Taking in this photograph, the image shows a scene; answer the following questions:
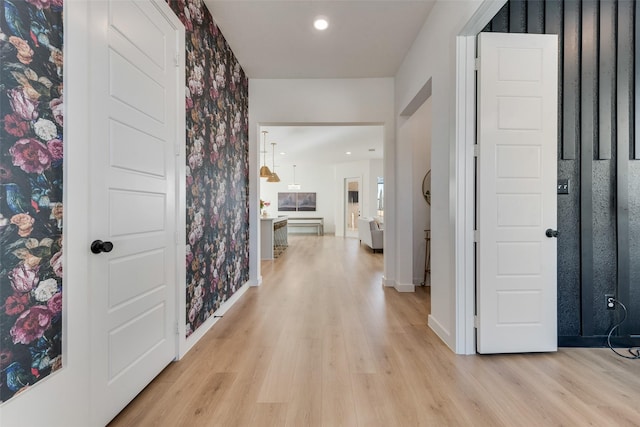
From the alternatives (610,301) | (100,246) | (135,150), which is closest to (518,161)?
(610,301)

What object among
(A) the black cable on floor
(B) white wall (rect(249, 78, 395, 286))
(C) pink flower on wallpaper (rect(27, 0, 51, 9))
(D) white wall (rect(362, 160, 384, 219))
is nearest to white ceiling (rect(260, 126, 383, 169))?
(D) white wall (rect(362, 160, 384, 219))

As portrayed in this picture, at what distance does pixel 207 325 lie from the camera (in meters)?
2.52

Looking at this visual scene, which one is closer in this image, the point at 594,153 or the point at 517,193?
the point at 517,193

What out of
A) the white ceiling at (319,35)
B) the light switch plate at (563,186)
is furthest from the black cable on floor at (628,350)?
the white ceiling at (319,35)

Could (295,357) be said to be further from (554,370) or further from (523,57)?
(523,57)

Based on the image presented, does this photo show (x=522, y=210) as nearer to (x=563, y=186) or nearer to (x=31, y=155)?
(x=563, y=186)

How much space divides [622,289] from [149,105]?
3622 millimetres

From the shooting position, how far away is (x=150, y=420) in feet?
4.75

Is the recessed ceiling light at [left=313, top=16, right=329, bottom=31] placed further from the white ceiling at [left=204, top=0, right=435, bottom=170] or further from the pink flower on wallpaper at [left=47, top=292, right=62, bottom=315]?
the pink flower on wallpaper at [left=47, top=292, right=62, bottom=315]

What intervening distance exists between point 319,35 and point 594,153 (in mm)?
2647

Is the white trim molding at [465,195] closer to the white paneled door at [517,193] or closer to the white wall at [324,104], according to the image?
the white paneled door at [517,193]

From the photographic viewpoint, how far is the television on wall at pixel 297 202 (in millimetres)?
11406

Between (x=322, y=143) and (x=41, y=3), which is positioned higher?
(x=322, y=143)

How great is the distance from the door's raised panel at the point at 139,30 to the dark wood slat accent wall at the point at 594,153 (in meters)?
2.42
